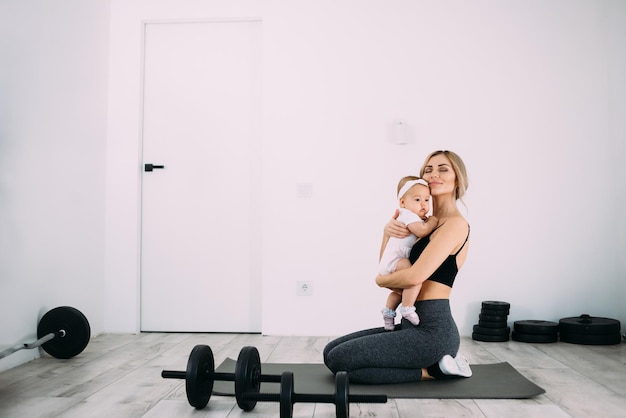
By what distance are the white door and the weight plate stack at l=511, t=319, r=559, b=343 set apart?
5.42 feet

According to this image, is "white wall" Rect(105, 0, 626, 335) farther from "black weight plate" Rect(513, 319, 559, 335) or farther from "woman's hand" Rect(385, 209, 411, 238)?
"woman's hand" Rect(385, 209, 411, 238)

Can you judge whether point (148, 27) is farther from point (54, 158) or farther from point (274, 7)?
point (54, 158)

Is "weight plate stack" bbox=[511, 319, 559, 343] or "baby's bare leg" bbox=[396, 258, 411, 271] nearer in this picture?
"baby's bare leg" bbox=[396, 258, 411, 271]

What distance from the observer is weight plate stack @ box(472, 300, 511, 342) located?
3.18 m

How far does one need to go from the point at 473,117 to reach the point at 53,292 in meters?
2.75

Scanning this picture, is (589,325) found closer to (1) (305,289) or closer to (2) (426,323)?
(2) (426,323)

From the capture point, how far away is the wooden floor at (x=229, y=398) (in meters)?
1.82

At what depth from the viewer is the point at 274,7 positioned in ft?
11.7

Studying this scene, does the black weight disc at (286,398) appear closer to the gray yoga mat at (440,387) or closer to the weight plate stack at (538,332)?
the gray yoga mat at (440,387)

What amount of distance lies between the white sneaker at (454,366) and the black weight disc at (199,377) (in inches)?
36.4

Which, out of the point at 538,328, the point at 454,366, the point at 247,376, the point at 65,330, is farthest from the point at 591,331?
the point at 65,330

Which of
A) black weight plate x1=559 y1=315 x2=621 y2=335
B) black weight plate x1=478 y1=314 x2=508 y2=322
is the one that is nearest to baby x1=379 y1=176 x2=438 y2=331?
black weight plate x1=478 y1=314 x2=508 y2=322

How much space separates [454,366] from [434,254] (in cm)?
50

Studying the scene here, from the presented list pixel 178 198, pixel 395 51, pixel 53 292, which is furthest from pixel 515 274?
pixel 53 292
